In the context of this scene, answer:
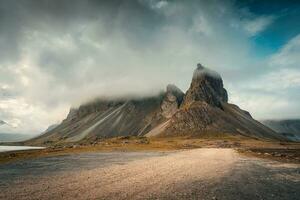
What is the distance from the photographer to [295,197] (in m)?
21.9

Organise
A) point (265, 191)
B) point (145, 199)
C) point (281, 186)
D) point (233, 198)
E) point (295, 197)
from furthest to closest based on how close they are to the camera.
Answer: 1. point (281, 186)
2. point (265, 191)
3. point (295, 197)
4. point (233, 198)
5. point (145, 199)

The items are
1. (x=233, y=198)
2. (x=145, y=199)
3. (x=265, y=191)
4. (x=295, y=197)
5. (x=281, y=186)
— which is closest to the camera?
(x=145, y=199)

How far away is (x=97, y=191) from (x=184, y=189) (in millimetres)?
6701

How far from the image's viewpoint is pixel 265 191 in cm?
2395

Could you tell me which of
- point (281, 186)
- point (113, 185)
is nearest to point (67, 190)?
point (113, 185)

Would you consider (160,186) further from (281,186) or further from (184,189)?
(281,186)

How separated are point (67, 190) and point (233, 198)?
12.0 meters

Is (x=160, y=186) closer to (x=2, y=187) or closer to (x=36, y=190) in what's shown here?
(x=36, y=190)

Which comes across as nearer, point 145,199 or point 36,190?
point 145,199

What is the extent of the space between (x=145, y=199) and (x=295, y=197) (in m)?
11.4

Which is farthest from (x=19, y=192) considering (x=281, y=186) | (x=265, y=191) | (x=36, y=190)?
(x=281, y=186)

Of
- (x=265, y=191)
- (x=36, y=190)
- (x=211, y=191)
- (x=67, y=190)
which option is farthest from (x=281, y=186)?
(x=36, y=190)

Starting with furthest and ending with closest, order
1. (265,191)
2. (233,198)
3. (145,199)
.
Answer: (265,191)
(233,198)
(145,199)

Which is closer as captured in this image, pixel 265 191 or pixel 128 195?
pixel 128 195
